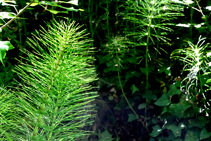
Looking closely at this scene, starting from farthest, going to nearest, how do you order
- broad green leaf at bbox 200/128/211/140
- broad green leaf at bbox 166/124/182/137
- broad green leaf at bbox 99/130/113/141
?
broad green leaf at bbox 99/130/113/141 → broad green leaf at bbox 166/124/182/137 → broad green leaf at bbox 200/128/211/140

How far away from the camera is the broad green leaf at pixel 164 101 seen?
2.20m

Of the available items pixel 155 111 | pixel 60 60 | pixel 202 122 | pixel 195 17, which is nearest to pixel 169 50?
pixel 195 17

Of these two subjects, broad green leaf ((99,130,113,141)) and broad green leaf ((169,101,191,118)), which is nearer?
broad green leaf ((169,101,191,118))

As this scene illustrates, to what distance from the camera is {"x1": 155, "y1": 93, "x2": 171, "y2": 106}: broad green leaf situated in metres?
2.20

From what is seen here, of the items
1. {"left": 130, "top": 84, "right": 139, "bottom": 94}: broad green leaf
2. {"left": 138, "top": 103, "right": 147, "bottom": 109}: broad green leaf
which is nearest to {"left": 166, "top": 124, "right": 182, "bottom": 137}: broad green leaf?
{"left": 138, "top": 103, "right": 147, "bottom": 109}: broad green leaf

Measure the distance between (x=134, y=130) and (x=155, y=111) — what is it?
0.94 ft

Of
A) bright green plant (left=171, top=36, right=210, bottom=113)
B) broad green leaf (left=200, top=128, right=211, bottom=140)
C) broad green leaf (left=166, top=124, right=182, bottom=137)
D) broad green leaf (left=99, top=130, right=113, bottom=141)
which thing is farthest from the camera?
broad green leaf (left=99, top=130, right=113, bottom=141)

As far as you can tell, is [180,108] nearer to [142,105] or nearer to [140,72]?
[142,105]

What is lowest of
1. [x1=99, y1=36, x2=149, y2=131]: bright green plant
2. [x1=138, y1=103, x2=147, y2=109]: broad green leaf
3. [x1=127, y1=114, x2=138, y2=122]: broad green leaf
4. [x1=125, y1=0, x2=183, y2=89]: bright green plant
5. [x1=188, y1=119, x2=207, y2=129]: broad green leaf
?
[x1=127, y1=114, x2=138, y2=122]: broad green leaf

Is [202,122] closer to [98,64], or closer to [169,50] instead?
[169,50]

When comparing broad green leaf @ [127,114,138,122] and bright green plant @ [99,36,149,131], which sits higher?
bright green plant @ [99,36,149,131]

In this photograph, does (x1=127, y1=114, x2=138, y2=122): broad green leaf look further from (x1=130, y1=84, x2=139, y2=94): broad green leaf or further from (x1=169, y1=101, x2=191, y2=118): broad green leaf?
(x1=169, y1=101, x2=191, y2=118): broad green leaf

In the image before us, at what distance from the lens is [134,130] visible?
2426 mm

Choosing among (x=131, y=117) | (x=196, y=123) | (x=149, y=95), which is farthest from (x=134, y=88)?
(x=196, y=123)
